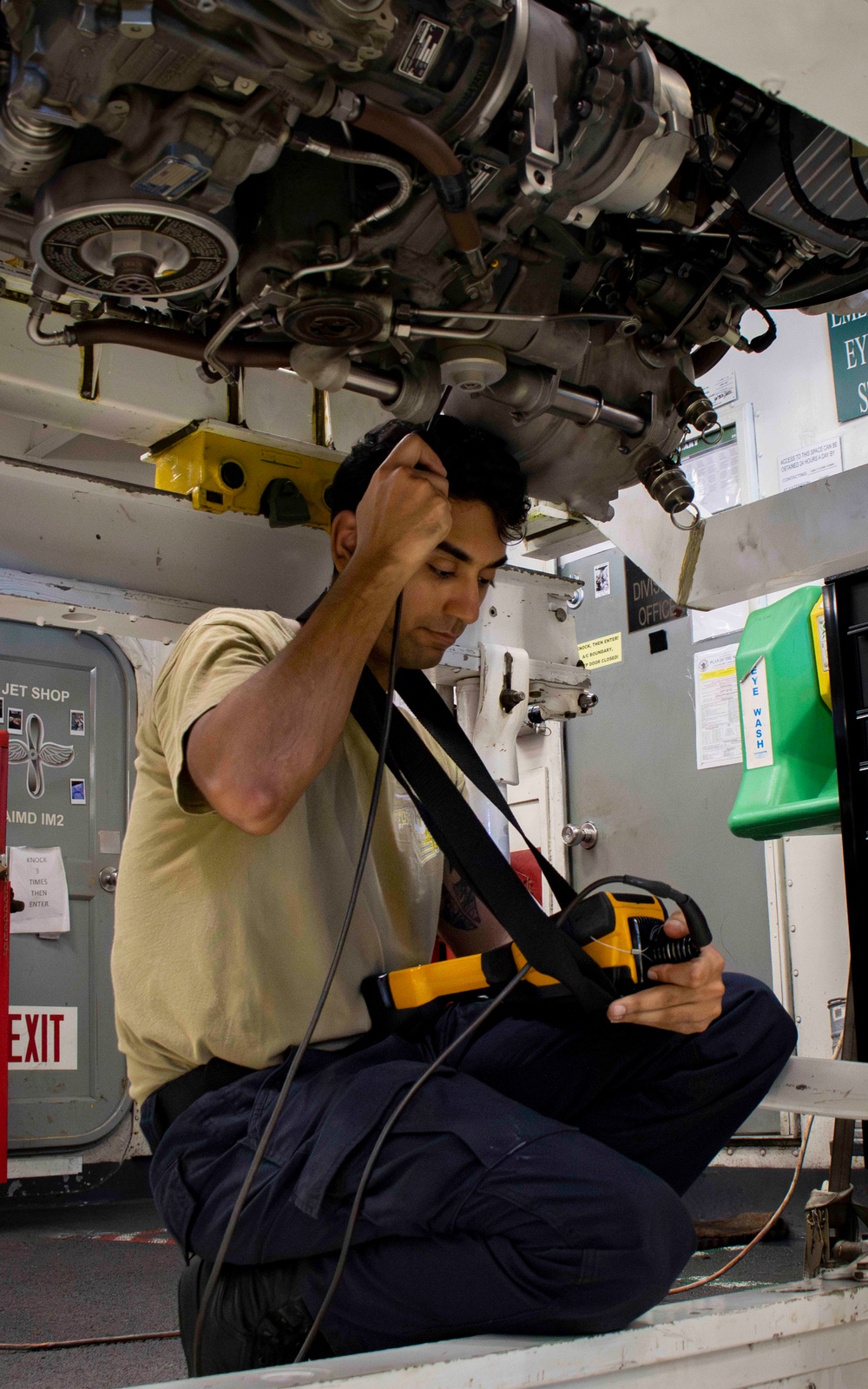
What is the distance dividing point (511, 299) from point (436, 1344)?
3.64 feet

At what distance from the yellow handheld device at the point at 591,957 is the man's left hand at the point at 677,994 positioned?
0.01 m

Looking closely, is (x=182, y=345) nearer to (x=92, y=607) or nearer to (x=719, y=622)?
(x=92, y=607)

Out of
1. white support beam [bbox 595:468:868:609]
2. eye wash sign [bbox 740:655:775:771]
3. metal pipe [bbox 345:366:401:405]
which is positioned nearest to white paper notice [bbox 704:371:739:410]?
eye wash sign [bbox 740:655:775:771]

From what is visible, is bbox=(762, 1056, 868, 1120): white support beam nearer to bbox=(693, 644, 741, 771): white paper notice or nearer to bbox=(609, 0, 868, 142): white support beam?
bbox=(609, 0, 868, 142): white support beam

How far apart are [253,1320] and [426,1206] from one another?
258mm

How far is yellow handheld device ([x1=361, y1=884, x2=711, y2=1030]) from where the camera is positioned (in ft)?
4.37

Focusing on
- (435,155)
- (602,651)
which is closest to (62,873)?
(602,651)

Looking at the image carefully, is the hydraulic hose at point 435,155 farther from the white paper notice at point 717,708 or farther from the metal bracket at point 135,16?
the white paper notice at point 717,708

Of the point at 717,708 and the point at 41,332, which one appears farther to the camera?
the point at 717,708

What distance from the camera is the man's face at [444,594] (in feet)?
5.15

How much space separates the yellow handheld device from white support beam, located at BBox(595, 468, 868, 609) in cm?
64

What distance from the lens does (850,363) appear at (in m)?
3.83

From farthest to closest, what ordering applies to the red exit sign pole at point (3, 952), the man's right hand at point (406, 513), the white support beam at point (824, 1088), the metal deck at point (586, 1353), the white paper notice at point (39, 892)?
the white paper notice at point (39, 892), the red exit sign pole at point (3, 952), the white support beam at point (824, 1088), the man's right hand at point (406, 513), the metal deck at point (586, 1353)

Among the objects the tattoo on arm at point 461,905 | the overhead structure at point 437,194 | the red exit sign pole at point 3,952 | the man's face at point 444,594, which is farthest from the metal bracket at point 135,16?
the red exit sign pole at point 3,952
